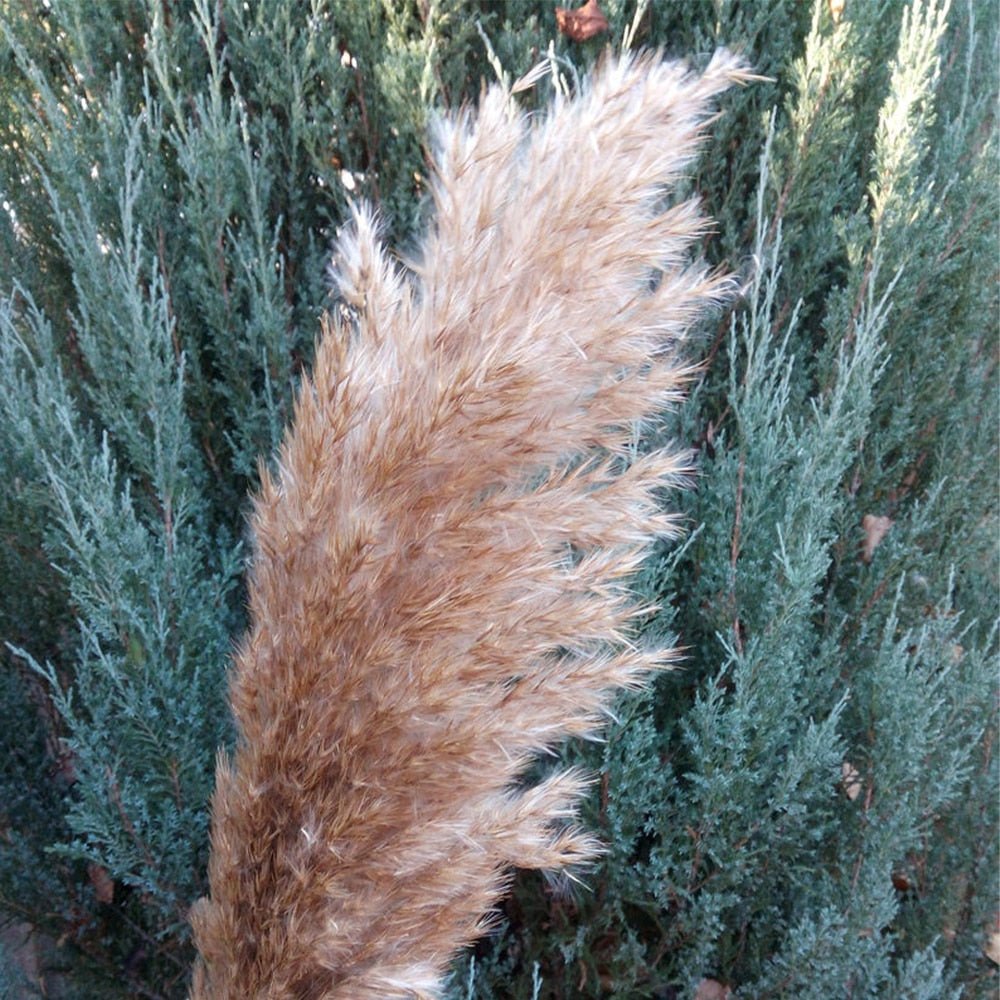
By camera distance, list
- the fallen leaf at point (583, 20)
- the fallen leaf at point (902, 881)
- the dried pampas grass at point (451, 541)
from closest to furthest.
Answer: the dried pampas grass at point (451, 541) < the fallen leaf at point (583, 20) < the fallen leaf at point (902, 881)

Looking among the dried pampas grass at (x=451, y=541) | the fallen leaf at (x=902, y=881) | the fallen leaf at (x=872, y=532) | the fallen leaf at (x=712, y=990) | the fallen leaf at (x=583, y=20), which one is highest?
the fallen leaf at (x=583, y=20)

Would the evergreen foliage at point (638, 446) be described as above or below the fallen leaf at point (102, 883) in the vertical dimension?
above

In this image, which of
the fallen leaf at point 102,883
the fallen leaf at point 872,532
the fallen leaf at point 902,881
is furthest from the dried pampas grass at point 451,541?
the fallen leaf at point 902,881

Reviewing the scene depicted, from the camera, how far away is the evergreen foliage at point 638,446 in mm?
1796

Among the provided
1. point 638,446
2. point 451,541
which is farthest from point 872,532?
point 451,541

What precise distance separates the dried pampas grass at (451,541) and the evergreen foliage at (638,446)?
0.71 m

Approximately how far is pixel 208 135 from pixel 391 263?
44.9 inches

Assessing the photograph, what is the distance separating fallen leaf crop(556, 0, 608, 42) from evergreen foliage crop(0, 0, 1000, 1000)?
0.06 meters

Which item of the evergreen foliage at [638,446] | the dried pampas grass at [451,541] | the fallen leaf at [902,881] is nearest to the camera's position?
the dried pampas grass at [451,541]

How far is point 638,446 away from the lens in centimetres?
193

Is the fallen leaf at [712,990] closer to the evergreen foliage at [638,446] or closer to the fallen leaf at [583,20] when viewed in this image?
the evergreen foliage at [638,446]

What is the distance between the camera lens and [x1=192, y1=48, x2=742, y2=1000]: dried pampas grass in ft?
3.17

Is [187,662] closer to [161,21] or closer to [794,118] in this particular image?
[161,21]

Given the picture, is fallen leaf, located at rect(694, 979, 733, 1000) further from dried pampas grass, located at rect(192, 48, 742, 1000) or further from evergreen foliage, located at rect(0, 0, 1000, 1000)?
dried pampas grass, located at rect(192, 48, 742, 1000)
